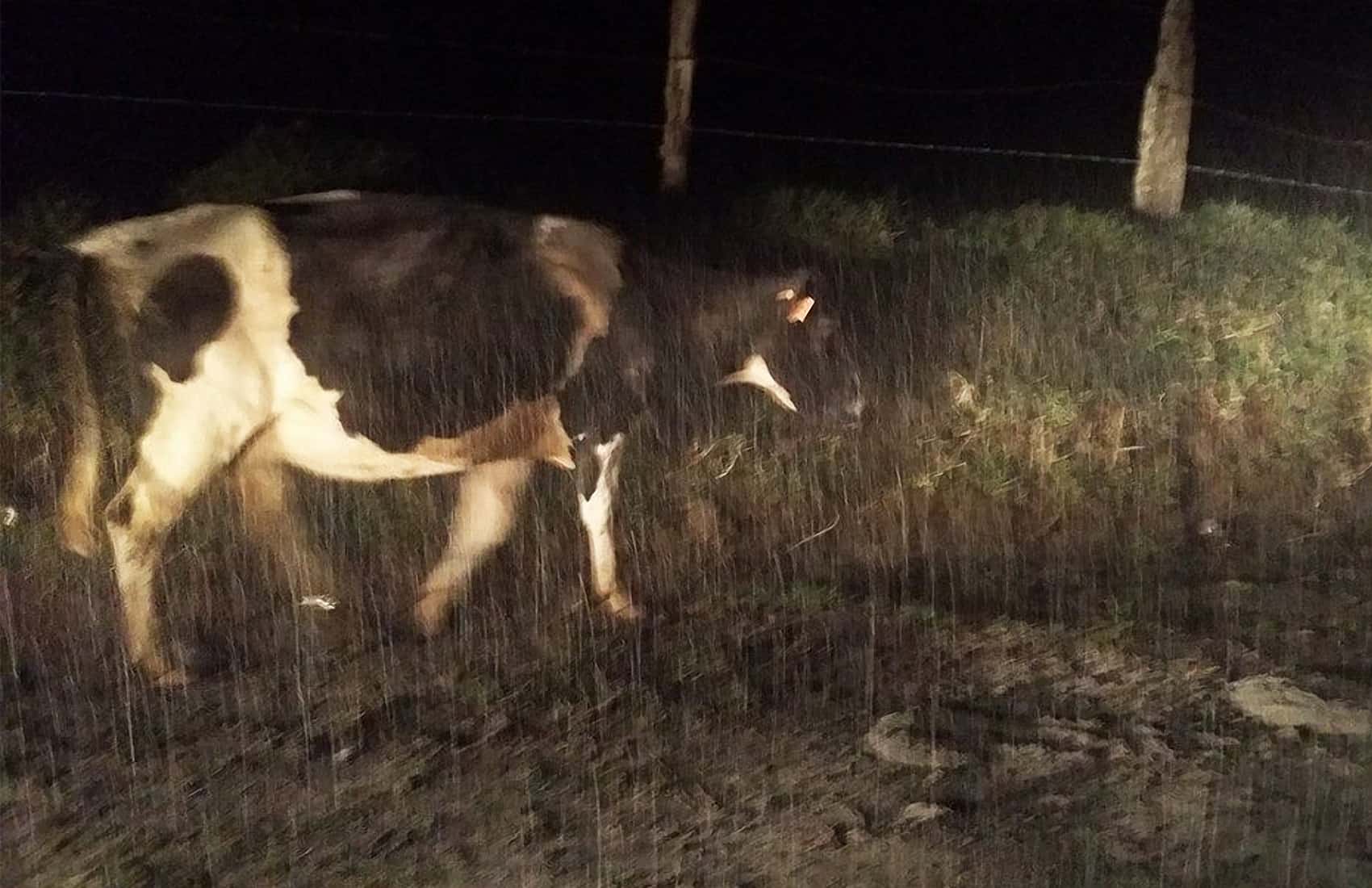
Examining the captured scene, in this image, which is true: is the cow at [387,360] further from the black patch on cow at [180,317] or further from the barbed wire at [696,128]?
the barbed wire at [696,128]

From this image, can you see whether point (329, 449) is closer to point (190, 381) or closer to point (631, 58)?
point (190, 381)

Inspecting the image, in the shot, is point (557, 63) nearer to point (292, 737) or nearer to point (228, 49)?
point (228, 49)

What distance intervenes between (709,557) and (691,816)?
0.76m

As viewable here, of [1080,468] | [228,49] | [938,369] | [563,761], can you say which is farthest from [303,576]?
[1080,468]

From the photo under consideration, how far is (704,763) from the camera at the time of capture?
311 cm

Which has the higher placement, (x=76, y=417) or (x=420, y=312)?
(x=420, y=312)

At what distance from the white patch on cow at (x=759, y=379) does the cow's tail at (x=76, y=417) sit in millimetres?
1444

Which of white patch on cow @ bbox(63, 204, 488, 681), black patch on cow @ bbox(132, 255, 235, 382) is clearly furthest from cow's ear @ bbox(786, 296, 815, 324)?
black patch on cow @ bbox(132, 255, 235, 382)

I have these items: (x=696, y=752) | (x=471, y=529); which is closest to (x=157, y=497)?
(x=471, y=529)

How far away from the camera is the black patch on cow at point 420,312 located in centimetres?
317

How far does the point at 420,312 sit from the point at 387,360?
5.3 inches

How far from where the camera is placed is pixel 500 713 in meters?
3.18

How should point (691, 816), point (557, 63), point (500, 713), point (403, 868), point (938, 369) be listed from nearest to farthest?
1. point (403, 868)
2. point (691, 816)
3. point (500, 713)
4. point (557, 63)
5. point (938, 369)

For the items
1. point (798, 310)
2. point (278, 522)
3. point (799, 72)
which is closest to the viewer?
point (278, 522)
